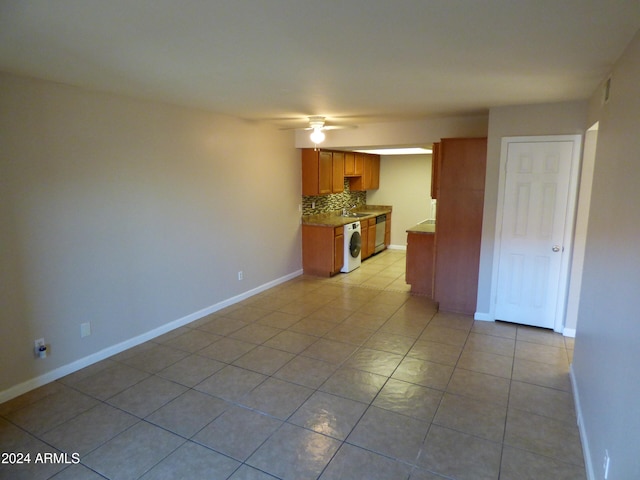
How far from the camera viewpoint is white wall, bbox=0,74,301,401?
2.82 m

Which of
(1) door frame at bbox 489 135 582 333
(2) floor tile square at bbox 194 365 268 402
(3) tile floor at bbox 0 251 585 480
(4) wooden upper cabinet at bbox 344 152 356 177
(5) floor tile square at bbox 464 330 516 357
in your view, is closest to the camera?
(3) tile floor at bbox 0 251 585 480

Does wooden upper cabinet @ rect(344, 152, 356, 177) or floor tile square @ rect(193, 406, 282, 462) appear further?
wooden upper cabinet @ rect(344, 152, 356, 177)

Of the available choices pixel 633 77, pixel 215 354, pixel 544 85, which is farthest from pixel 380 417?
pixel 544 85

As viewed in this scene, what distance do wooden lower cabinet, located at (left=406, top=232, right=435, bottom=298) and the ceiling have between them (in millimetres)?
2275

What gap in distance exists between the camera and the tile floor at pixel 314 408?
2.20m

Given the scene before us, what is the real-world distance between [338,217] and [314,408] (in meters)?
4.65

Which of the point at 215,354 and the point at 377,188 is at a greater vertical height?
the point at 377,188

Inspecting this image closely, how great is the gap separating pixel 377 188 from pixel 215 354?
5812 millimetres

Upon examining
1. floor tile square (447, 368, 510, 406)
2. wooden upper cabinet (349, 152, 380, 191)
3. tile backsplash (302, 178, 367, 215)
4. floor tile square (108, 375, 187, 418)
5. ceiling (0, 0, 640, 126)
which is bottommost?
floor tile square (108, 375, 187, 418)

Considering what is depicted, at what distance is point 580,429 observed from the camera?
8.05 feet

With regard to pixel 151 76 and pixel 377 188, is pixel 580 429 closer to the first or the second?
pixel 151 76

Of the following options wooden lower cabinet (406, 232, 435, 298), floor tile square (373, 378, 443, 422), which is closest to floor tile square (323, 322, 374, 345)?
floor tile square (373, 378, 443, 422)

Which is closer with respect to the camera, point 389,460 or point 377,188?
point 389,460

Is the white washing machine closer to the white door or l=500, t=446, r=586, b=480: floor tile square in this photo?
the white door
